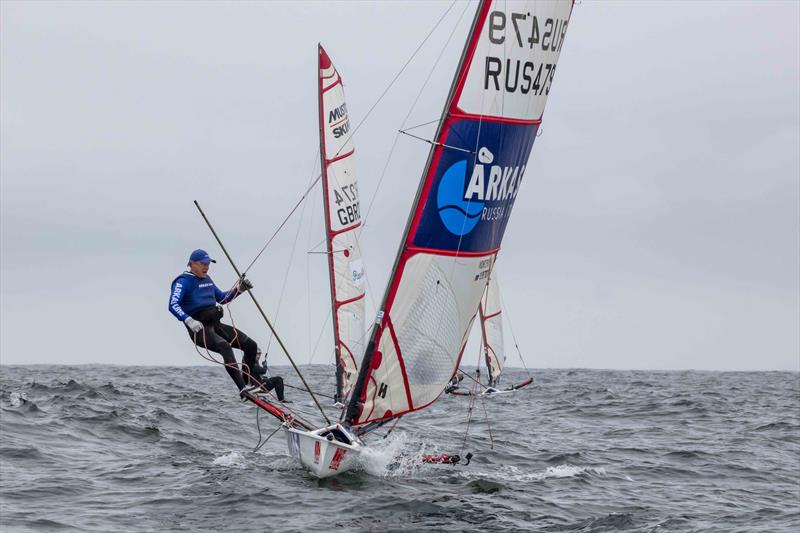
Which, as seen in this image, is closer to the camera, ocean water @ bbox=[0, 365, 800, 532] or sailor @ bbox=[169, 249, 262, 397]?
ocean water @ bbox=[0, 365, 800, 532]

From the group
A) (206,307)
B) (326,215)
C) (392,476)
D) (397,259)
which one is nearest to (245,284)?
(206,307)

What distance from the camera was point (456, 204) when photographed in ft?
39.2

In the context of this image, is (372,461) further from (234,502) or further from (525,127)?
(525,127)

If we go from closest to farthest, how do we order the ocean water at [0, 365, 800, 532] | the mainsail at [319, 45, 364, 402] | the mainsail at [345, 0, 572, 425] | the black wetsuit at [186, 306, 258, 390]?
the ocean water at [0, 365, 800, 532], the mainsail at [345, 0, 572, 425], the black wetsuit at [186, 306, 258, 390], the mainsail at [319, 45, 364, 402]

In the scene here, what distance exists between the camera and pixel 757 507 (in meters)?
13.0

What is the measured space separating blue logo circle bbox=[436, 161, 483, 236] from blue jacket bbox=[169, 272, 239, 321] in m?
3.33

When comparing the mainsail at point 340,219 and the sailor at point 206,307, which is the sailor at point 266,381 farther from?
the mainsail at point 340,219

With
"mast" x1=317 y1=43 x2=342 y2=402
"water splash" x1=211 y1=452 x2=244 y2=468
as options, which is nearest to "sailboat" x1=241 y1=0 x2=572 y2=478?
"water splash" x1=211 y1=452 x2=244 y2=468

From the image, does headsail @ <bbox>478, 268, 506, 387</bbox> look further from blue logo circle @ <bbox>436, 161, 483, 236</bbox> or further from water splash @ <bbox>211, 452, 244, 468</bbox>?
blue logo circle @ <bbox>436, 161, 483, 236</bbox>

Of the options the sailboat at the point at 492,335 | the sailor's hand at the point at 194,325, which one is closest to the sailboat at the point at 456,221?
the sailor's hand at the point at 194,325

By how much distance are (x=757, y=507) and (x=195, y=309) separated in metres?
8.15

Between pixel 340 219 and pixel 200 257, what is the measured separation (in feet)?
24.6

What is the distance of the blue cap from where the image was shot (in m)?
13.0

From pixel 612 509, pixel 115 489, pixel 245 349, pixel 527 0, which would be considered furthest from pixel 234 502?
pixel 527 0
